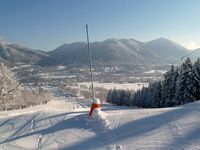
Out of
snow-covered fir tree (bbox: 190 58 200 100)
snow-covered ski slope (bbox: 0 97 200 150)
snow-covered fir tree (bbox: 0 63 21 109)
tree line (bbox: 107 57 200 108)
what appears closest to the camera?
snow-covered ski slope (bbox: 0 97 200 150)

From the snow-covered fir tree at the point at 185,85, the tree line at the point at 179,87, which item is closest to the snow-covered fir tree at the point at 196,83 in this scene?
the tree line at the point at 179,87

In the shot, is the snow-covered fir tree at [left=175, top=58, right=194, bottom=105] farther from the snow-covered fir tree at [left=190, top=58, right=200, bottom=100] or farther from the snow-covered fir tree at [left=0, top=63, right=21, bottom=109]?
the snow-covered fir tree at [left=0, top=63, right=21, bottom=109]

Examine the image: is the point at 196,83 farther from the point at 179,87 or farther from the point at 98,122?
the point at 98,122

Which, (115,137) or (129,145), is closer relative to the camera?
(129,145)

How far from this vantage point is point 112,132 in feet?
52.5

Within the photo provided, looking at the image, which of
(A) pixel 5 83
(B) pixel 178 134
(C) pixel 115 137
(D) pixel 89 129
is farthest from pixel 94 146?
(A) pixel 5 83

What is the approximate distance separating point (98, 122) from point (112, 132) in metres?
1.53

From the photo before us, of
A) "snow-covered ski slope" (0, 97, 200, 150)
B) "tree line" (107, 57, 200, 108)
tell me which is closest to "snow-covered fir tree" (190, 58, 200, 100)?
"tree line" (107, 57, 200, 108)

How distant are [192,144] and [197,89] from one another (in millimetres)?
34415

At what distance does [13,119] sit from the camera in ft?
68.2

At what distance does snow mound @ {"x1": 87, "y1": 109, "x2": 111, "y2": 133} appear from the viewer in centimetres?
1661

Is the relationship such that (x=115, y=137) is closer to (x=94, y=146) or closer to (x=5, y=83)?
(x=94, y=146)

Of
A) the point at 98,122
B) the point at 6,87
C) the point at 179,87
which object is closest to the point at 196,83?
the point at 179,87

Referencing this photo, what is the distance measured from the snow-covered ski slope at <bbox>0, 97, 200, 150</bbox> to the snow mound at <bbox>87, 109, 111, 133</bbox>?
61 millimetres
